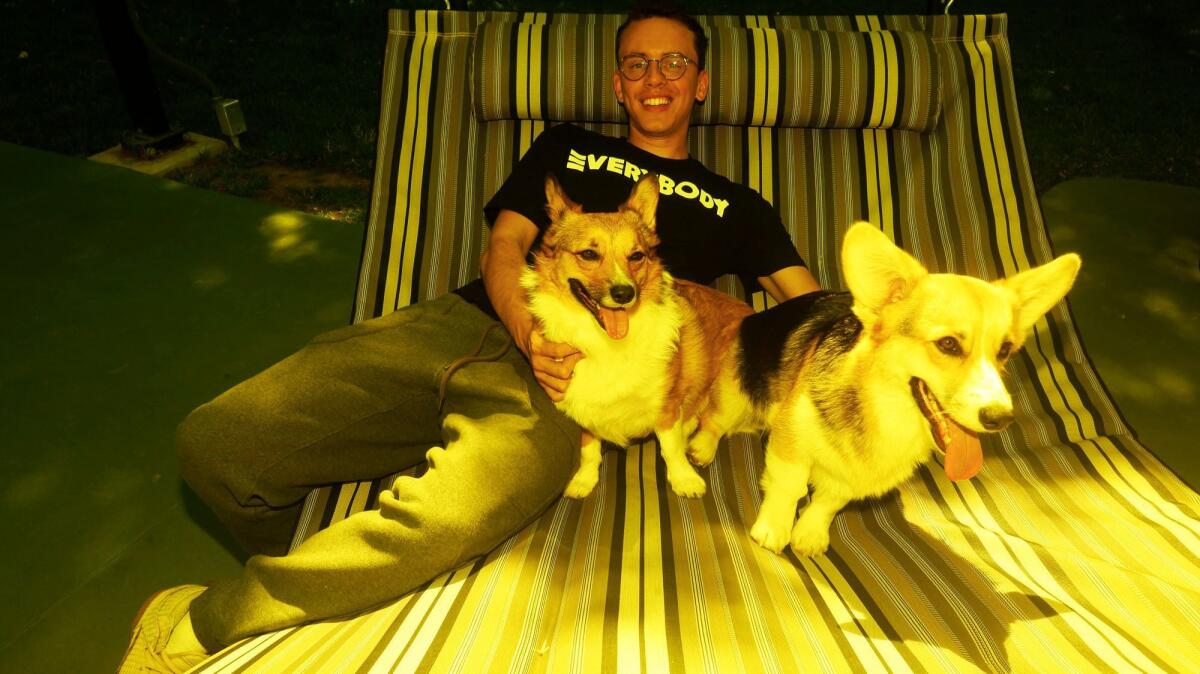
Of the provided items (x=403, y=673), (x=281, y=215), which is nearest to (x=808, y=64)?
(x=403, y=673)

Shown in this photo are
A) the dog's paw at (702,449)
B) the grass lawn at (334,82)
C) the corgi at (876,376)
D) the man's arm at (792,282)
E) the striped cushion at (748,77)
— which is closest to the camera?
the corgi at (876,376)

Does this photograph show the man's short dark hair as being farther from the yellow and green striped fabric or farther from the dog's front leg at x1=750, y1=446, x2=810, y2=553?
the dog's front leg at x1=750, y1=446, x2=810, y2=553

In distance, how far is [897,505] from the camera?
2.02 metres

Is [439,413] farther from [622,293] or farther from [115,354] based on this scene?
[115,354]

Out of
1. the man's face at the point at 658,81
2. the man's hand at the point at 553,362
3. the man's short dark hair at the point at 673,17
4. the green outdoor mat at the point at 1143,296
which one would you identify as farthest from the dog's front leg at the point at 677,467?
the green outdoor mat at the point at 1143,296

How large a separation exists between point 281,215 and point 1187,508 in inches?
173

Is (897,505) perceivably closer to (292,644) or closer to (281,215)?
(292,644)

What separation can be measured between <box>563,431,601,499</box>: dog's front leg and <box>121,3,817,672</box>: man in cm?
11

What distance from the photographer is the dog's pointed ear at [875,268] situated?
1508 mm

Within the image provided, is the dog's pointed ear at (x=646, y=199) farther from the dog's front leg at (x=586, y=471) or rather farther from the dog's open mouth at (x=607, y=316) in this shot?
the dog's front leg at (x=586, y=471)

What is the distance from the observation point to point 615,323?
6.23 ft

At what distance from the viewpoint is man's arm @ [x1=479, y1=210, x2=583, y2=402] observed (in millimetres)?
1959

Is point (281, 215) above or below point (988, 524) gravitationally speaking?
above

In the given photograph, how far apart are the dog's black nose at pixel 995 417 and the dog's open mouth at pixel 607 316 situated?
884 mm
